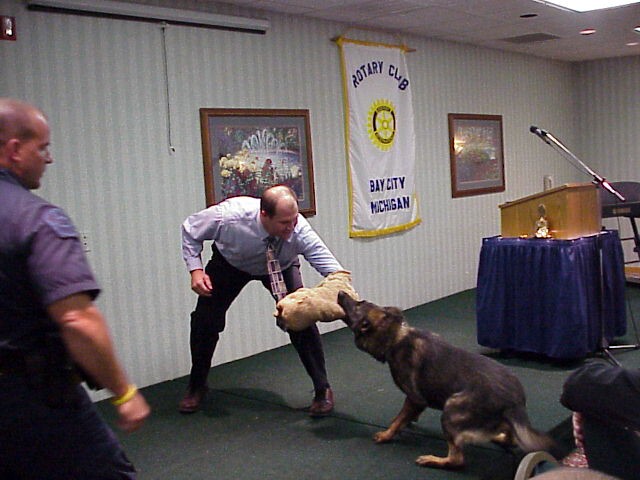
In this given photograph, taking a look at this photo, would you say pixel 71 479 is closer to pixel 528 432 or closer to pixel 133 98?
pixel 528 432

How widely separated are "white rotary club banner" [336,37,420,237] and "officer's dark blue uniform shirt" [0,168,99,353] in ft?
13.3

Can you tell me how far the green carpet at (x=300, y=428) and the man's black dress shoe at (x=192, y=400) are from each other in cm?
5

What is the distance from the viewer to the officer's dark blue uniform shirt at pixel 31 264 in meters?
1.56

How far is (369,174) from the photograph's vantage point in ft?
18.8

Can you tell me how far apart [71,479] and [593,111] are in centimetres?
826

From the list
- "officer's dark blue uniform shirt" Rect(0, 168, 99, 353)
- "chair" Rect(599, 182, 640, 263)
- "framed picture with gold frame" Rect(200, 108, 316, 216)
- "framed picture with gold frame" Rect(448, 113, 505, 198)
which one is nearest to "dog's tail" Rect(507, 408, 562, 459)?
"officer's dark blue uniform shirt" Rect(0, 168, 99, 353)

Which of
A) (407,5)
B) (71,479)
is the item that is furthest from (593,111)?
(71,479)

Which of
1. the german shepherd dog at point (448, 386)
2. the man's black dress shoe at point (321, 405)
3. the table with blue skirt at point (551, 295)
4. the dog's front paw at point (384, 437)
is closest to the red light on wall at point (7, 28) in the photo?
the german shepherd dog at point (448, 386)

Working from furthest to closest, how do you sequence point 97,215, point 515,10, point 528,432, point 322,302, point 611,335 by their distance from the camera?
point 515,10 < point 611,335 < point 97,215 < point 322,302 < point 528,432

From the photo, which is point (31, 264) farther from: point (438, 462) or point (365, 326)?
point (438, 462)

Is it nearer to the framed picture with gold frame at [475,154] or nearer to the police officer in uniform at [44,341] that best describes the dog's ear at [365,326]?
the police officer in uniform at [44,341]

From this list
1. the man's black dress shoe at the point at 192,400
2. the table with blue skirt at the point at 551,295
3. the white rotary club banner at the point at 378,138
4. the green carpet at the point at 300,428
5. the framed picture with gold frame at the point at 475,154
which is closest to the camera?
the green carpet at the point at 300,428

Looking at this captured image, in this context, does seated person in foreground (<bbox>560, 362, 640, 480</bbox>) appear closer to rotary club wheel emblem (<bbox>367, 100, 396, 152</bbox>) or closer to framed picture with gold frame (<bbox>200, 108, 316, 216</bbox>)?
framed picture with gold frame (<bbox>200, 108, 316, 216</bbox>)

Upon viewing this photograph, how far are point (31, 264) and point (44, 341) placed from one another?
215 millimetres
